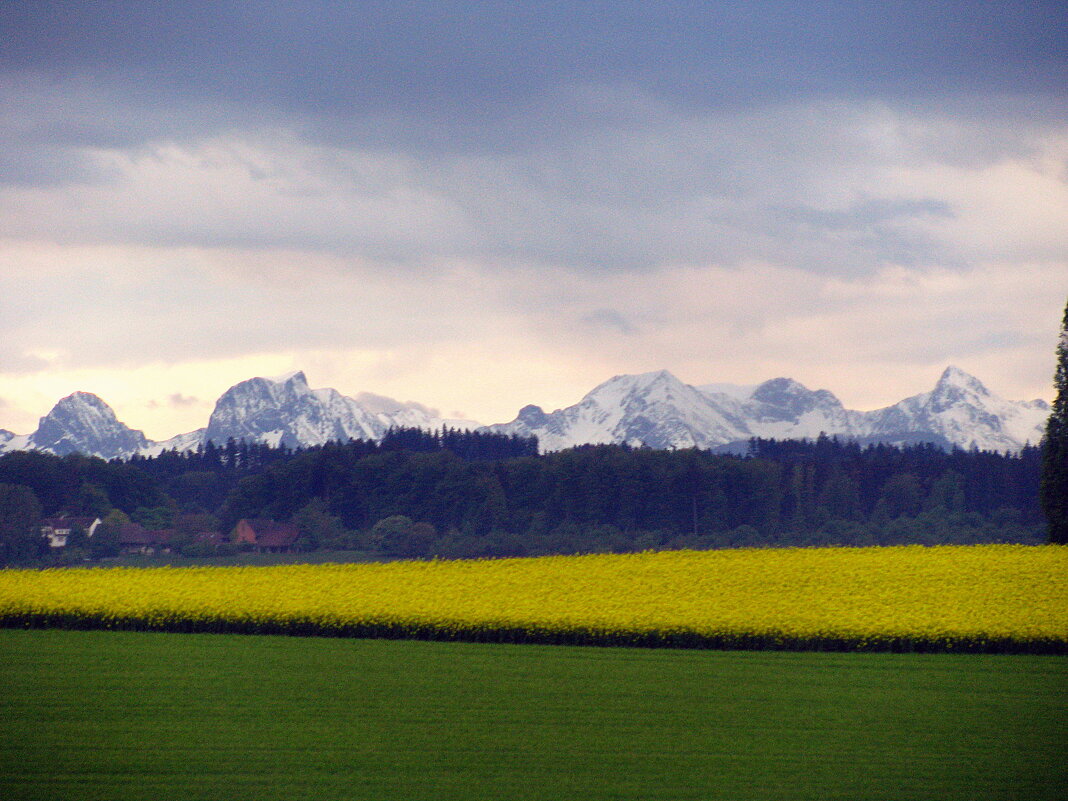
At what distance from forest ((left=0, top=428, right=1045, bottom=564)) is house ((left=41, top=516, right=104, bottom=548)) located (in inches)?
77.5

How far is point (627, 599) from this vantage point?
30.8 m

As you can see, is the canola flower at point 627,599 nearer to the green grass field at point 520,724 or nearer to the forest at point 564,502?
the green grass field at point 520,724

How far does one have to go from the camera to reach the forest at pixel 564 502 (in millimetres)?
104875

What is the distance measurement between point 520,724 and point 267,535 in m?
93.4

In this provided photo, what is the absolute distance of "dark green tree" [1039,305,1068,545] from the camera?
44.4 m

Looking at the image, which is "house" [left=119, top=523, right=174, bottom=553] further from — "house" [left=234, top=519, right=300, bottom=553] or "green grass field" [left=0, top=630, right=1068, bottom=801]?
"green grass field" [left=0, top=630, right=1068, bottom=801]

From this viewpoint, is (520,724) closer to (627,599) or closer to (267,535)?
(627,599)

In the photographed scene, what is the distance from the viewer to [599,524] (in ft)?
365

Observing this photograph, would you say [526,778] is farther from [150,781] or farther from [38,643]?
[38,643]

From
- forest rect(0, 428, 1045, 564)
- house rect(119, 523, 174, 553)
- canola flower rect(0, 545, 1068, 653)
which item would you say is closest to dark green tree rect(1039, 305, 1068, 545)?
canola flower rect(0, 545, 1068, 653)

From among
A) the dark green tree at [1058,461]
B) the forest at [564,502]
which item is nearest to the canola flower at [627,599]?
the dark green tree at [1058,461]

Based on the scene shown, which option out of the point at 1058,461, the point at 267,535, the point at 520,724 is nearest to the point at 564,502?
the point at 267,535

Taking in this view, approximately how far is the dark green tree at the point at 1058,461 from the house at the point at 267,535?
7033 centimetres

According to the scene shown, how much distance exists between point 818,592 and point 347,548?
249 ft
